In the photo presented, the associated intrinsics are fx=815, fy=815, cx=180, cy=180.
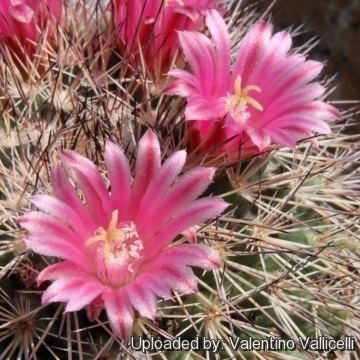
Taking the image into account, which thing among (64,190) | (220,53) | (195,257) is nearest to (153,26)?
(220,53)

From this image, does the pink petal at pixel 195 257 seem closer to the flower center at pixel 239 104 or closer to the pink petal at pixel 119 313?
the pink petal at pixel 119 313

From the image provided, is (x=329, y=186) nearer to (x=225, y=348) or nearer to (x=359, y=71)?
(x=225, y=348)

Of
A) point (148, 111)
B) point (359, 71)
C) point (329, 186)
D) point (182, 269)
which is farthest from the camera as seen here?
point (359, 71)

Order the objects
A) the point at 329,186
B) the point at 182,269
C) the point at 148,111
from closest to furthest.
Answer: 1. the point at 182,269
2. the point at 148,111
3. the point at 329,186

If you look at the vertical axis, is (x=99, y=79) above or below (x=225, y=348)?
above

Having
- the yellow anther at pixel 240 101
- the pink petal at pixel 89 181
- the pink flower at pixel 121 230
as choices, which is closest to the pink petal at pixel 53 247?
the pink flower at pixel 121 230

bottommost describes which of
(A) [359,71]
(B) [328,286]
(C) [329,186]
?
(B) [328,286]

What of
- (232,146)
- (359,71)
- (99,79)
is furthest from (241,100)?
(359,71)

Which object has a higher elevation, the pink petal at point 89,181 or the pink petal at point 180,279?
the pink petal at point 89,181
